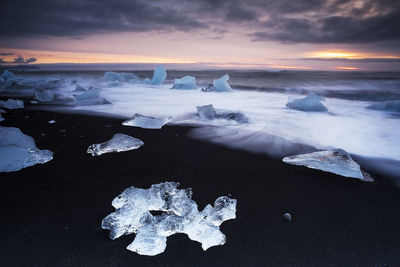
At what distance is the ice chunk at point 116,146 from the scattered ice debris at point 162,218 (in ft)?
3.78

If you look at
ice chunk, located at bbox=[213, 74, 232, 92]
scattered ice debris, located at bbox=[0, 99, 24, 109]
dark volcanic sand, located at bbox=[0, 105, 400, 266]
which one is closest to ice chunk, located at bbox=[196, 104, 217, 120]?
dark volcanic sand, located at bbox=[0, 105, 400, 266]

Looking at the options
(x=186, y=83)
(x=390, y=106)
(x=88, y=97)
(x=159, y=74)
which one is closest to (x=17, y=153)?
(x=88, y=97)

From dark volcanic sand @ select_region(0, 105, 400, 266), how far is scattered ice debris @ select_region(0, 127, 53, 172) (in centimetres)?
10

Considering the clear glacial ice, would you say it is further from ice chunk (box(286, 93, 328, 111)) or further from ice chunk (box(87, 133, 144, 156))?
ice chunk (box(87, 133, 144, 156))

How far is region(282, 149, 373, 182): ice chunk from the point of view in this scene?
7.22 ft

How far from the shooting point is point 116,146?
2.78 metres

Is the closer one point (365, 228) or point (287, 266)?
point (287, 266)

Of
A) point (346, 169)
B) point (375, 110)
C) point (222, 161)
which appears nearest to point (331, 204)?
point (346, 169)

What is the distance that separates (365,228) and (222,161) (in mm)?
1377

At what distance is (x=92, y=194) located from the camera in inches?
72.0

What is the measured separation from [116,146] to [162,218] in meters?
1.53

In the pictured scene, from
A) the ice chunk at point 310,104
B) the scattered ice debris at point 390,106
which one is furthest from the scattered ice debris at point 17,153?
the scattered ice debris at point 390,106

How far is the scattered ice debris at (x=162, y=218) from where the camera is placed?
135 centimetres

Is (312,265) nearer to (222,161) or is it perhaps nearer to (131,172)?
(222,161)
